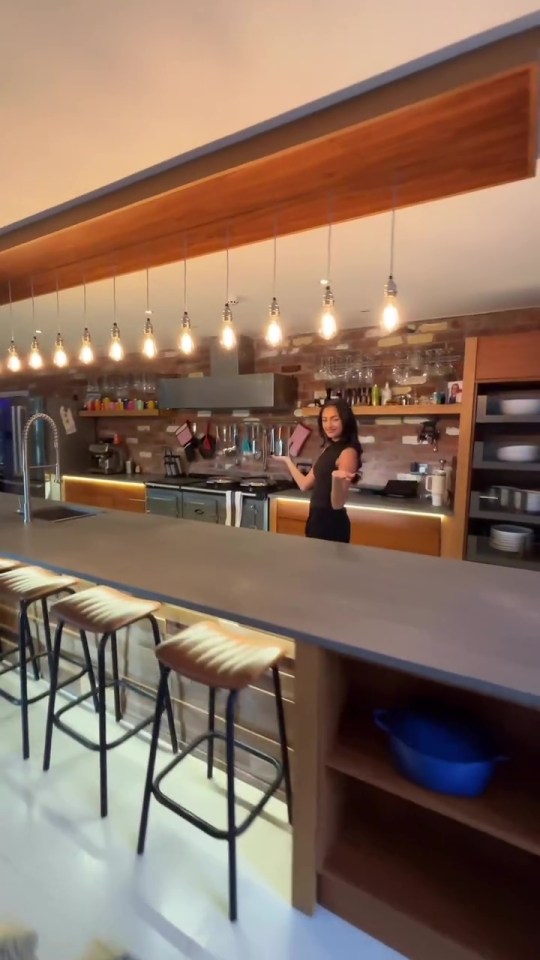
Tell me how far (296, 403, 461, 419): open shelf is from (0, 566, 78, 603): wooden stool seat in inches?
104

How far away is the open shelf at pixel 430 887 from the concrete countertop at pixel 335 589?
25.2 inches

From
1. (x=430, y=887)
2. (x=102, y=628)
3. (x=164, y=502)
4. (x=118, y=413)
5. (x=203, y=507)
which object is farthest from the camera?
(x=118, y=413)

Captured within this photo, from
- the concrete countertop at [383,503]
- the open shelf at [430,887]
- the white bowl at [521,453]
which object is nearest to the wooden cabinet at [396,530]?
the concrete countertop at [383,503]

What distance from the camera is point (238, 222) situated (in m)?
2.00

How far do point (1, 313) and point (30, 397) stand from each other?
1.66m

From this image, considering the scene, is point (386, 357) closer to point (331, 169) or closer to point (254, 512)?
point (254, 512)

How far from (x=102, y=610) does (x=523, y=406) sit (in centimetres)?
277

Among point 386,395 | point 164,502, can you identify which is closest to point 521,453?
point 386,395

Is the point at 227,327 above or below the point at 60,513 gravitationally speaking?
above

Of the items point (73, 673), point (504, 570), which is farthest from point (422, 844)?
point (73, 673)

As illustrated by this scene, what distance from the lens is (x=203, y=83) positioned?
1.30 m

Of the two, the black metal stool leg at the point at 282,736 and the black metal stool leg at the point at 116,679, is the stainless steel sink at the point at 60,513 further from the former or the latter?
the black metal stool leg at the point at 282,736

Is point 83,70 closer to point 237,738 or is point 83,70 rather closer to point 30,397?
point 237,738

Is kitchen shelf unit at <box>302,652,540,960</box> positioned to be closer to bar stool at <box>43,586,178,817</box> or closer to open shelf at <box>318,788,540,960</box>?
open shelf at <box>318,788,540,960</box>
